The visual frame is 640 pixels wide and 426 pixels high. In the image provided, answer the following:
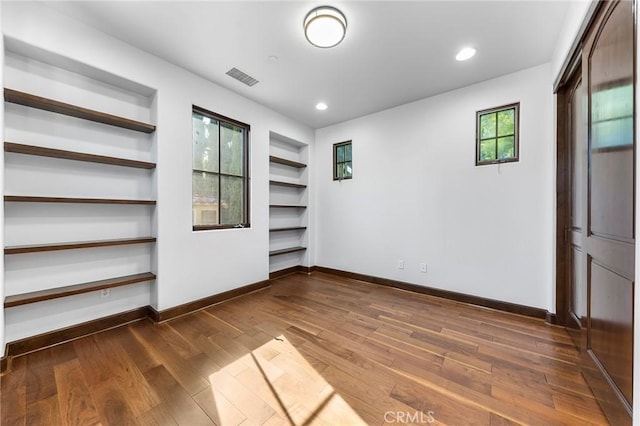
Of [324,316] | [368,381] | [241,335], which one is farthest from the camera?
[324,316]

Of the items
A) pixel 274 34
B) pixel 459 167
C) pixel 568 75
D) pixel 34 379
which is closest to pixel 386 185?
pixel 459 167

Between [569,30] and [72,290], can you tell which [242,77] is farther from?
[569,30]

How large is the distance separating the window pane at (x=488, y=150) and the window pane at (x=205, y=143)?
10.8 ft

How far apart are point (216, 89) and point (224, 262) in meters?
2.15

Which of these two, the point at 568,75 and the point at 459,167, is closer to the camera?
the point at 568,75

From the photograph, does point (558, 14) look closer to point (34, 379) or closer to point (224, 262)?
point (224, 262)

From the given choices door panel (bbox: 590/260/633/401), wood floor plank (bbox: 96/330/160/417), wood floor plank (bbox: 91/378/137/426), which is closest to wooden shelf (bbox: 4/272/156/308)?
wood floor plank (bbox: 96/330/160/417)

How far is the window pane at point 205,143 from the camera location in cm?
288

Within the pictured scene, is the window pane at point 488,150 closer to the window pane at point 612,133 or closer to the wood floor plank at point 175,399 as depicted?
the window pane at point 612,133

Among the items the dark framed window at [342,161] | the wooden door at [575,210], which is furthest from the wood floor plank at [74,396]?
the dark framed window at [342,161]

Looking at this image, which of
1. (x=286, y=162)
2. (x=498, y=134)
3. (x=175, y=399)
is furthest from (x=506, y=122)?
(x=175, y=399)

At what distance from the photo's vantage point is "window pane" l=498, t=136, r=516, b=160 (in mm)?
2695

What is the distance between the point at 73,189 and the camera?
7.05 feet

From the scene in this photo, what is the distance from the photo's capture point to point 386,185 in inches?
143
